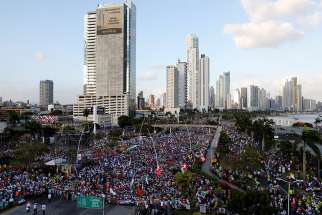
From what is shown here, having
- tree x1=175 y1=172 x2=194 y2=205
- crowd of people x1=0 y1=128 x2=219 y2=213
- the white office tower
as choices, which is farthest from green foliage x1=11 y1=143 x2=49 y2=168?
the white office tower

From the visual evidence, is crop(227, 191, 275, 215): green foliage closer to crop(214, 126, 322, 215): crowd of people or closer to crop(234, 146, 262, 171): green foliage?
crop(214, 126, 322, 215): crowd of people

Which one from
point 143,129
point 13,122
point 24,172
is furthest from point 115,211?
point 13,122

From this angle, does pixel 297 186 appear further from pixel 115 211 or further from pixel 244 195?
pixel 115 211

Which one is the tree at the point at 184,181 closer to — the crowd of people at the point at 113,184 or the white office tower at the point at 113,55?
the crowd of people at the point at 113,184

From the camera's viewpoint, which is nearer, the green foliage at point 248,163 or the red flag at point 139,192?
the red flag at point 139,192

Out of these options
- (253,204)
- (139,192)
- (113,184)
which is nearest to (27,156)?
(113,184)

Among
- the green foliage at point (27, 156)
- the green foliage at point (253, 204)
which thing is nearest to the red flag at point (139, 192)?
the green foliage at point (253, 204)

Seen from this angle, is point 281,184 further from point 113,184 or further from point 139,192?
point 113,184

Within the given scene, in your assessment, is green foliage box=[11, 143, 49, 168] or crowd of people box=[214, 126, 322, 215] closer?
crowd of people box=[214, 126, 322, 215]
